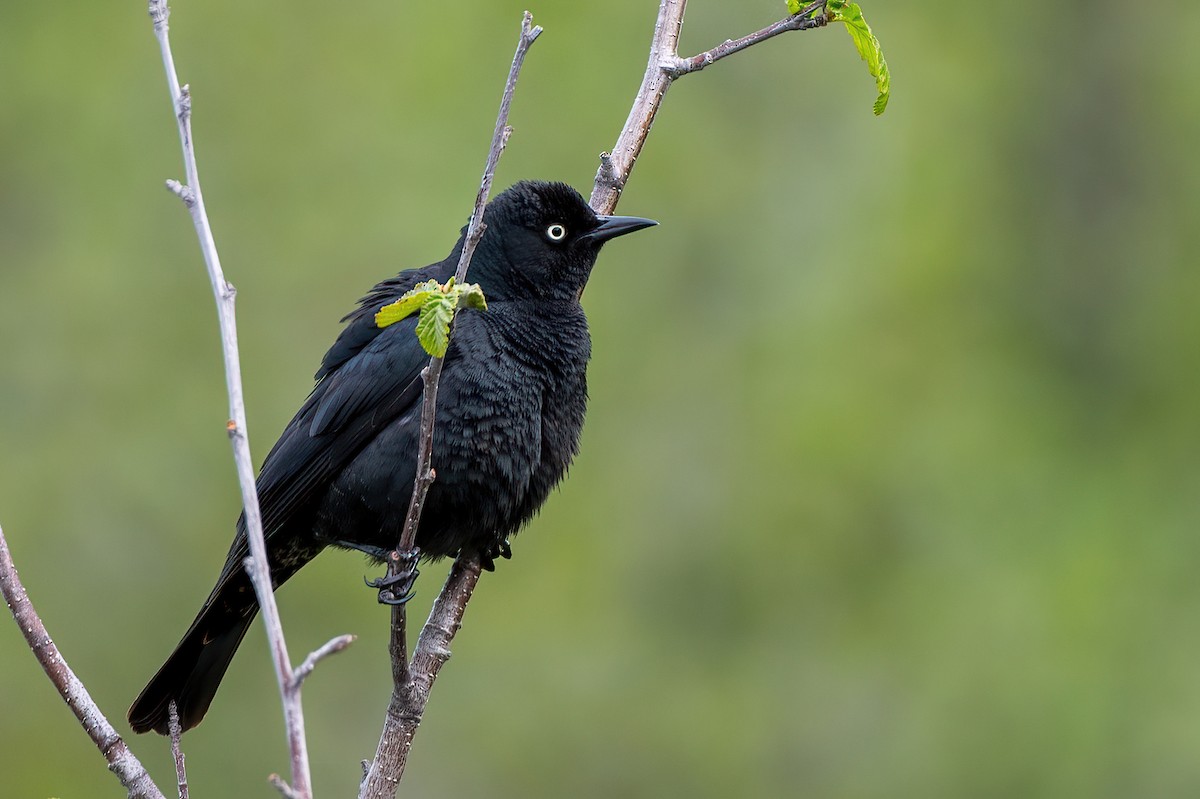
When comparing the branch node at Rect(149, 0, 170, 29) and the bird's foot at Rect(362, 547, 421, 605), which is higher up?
the branch node at Rect(149, 0, 170, 29)

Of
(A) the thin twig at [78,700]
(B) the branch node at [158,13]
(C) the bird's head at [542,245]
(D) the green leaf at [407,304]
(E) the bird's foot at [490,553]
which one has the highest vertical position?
(C) the bird's head at [542,245]

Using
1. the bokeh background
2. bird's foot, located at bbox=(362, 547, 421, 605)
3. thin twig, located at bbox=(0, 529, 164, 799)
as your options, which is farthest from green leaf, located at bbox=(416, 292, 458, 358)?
the bokeh background

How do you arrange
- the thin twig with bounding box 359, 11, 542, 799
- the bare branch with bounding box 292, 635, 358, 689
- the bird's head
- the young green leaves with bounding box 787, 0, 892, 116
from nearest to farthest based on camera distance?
the bare branch with bounding box 292, 635, 358, 689
the thin twig with bounding box 359, 11, 542, 799
the young green leaves with bounding box 787, 0, 892, 116
the bird's head

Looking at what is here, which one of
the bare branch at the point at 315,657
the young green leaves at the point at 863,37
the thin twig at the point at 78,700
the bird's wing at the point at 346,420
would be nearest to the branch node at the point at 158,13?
the thin twig at the point at 78,700

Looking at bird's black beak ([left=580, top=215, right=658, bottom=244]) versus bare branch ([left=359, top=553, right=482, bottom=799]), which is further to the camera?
bird's black beak ([left=580, top=215, right=658, bottom=244])

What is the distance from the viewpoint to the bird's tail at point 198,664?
13.4 feet

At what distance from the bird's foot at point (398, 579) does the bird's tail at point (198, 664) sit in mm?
733

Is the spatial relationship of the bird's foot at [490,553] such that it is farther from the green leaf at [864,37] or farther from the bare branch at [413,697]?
the green leaf at [864,37]

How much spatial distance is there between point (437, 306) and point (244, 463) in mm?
542

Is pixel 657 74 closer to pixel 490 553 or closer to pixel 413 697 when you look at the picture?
pixel 490 553

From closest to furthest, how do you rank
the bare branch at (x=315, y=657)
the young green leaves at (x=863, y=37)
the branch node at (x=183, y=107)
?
the bare branch at (x=315, y=657)
the branch node at (x=183, y=107)
the young green leaves at (x=863, y=37)

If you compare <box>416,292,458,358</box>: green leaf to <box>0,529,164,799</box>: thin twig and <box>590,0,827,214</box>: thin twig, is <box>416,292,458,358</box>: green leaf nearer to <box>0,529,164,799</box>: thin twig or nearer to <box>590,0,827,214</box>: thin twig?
<box>0,529,164,799</box>: thin twig

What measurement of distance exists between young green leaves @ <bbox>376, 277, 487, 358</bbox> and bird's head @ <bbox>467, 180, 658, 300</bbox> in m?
1.71

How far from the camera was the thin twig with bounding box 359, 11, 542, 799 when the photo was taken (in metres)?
2.49
